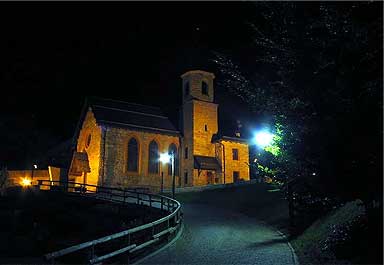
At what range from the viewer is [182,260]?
10.1 meters

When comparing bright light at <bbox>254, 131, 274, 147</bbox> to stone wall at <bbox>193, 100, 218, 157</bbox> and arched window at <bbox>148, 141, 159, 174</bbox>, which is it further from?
stone wall at <bbox>193, 100, 218, 157</bbox>

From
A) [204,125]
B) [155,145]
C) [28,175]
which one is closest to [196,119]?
[204,125]

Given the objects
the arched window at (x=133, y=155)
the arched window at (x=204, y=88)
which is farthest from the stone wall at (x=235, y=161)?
the arched window at (x=133, y=155)

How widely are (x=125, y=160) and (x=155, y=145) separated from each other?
442 centimetres

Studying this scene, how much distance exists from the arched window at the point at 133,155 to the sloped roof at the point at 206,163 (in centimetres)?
680

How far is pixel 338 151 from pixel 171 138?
34288 millimetres

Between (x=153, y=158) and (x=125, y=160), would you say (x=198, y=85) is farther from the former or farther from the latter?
(x=125, y=160)

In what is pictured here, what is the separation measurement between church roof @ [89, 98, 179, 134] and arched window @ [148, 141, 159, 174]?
1879mm

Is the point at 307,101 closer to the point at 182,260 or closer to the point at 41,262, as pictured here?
the point at 182,260

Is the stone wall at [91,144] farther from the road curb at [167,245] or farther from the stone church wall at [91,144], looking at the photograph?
the road curb at [167,245]

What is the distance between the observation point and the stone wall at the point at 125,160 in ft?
120

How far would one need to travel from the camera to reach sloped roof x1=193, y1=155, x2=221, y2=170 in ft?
132

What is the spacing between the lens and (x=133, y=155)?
3853 centimetres

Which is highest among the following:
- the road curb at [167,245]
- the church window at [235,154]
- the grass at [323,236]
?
the church window at [235,154]
